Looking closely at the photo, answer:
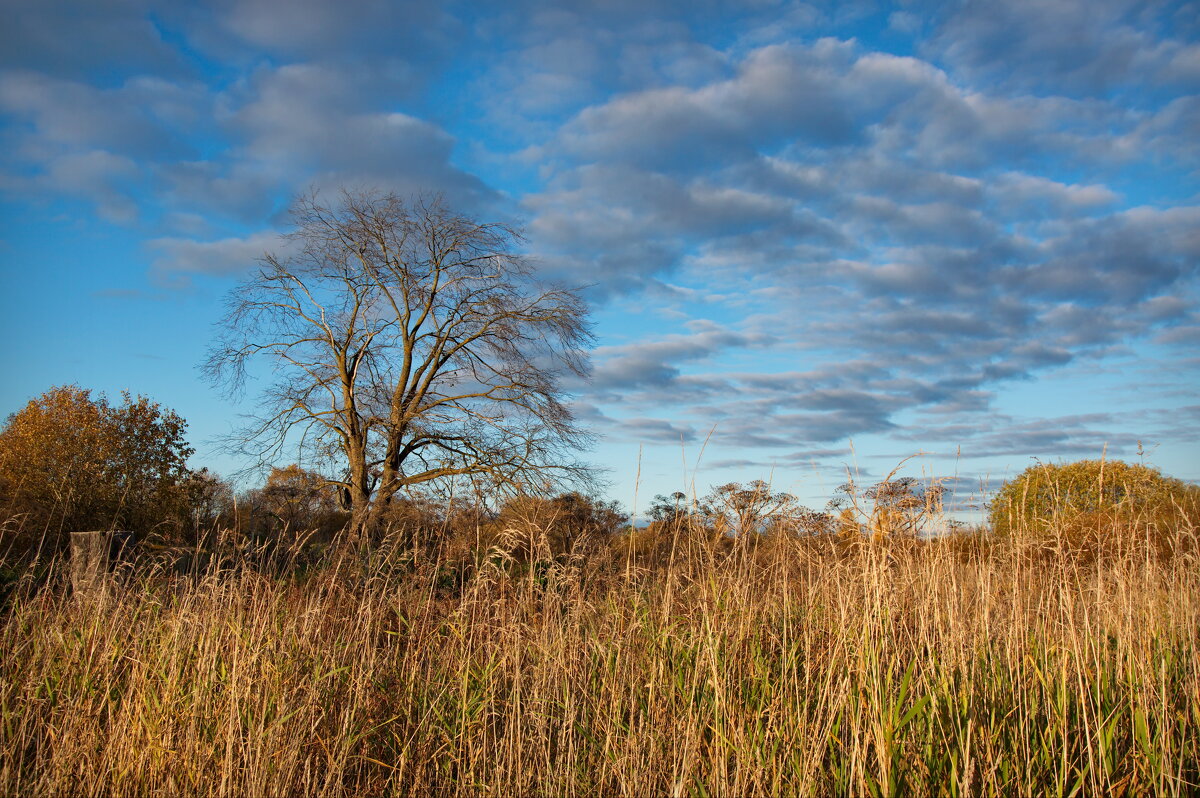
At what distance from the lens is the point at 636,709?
12.1ft

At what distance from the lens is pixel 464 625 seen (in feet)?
16.0

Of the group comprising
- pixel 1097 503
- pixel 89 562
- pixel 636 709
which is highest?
pixel 1097 503

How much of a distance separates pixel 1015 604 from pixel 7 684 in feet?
18.3

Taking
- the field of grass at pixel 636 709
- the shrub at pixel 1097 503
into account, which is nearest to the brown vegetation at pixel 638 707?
the field of grass at pixel 636 709

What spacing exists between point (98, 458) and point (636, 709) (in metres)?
20.1

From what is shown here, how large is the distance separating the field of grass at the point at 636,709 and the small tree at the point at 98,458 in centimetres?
1054

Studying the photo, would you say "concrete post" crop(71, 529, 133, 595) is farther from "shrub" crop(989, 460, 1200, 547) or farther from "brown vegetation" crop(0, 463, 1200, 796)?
"shrub" crop(989, 460, 1200, 547)

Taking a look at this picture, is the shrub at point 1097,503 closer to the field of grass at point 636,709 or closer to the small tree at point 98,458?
the field of grass at point 636,709

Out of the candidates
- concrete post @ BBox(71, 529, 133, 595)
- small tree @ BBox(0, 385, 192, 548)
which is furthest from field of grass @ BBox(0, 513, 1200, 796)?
small tree @ BBox(0, 385, 192, 548)

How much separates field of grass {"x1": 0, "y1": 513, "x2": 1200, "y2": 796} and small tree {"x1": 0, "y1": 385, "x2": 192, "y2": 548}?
10540mm

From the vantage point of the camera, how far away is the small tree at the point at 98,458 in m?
15.2

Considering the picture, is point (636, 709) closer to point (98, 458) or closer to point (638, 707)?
point (638, 707)

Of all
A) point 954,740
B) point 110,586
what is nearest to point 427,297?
point 110,586

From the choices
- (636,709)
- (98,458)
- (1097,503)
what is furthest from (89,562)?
(98,458)
